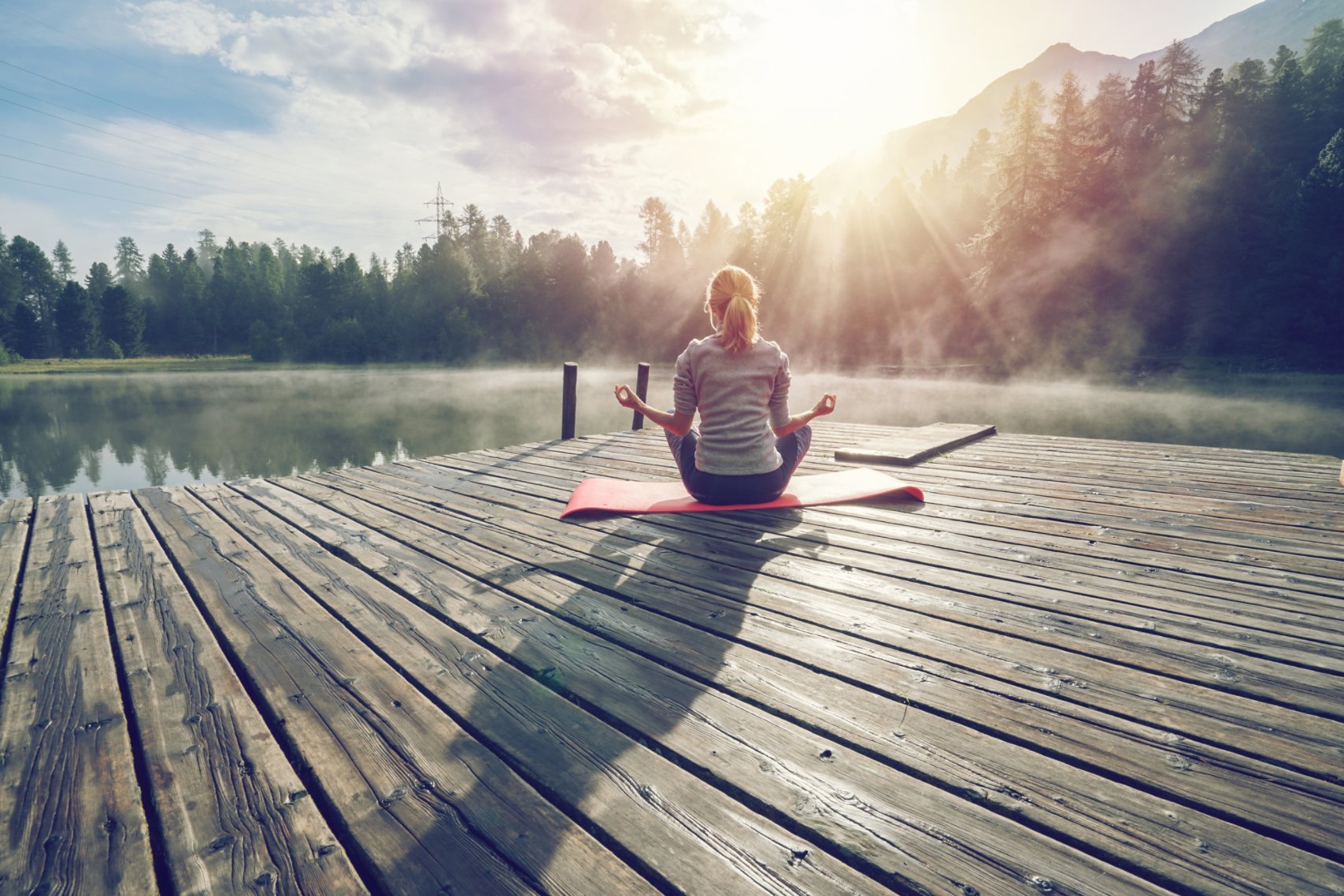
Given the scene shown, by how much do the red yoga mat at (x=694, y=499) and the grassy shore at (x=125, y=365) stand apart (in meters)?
55.1

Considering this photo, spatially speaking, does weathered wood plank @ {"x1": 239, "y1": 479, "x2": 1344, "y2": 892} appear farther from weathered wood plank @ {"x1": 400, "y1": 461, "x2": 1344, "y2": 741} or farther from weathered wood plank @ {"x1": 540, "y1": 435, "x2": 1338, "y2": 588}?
weathered wood plank @ {"x1": 540, "y1": 435, "x2": 1338, "y2": 588}

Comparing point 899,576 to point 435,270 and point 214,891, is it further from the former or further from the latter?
point 435,270

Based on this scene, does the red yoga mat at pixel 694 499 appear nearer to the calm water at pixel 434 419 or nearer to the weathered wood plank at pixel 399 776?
the weathered wood plank at pixel 399 776

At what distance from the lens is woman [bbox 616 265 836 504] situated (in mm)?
3674

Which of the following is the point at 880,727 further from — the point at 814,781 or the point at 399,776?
the point at 399,776

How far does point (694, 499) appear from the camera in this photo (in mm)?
4465

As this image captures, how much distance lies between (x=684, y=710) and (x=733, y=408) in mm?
2087

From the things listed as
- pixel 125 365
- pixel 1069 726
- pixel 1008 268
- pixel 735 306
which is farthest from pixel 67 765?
pixel 125 365

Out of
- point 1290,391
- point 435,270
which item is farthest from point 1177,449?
point 435,270

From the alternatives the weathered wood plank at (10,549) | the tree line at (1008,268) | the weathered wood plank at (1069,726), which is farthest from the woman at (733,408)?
the tree line at (1008,268)

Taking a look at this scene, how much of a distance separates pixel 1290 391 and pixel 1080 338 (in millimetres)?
7993

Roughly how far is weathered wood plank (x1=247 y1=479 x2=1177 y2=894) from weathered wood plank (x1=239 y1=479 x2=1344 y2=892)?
0.10ft

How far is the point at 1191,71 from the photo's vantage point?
3388 cm

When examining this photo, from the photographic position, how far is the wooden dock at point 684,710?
4.56 feet
